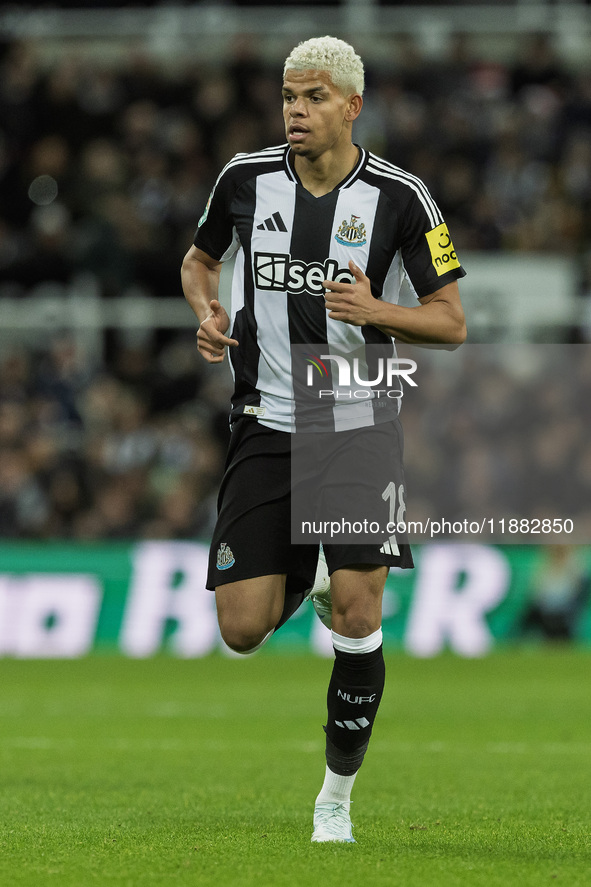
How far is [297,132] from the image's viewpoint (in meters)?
4.73

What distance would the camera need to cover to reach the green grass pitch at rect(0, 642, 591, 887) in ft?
13.7

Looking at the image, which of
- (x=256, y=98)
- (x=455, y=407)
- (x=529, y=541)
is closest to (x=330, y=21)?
(x=256, y=98)

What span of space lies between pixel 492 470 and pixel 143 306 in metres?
3.77

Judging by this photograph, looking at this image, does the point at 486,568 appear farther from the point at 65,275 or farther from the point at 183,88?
the point at 183,88

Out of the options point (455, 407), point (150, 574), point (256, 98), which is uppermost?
point (256, 98)

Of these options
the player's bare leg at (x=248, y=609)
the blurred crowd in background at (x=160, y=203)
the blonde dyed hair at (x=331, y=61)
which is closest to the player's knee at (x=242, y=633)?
the player's bare leg at (x=248, y=609)

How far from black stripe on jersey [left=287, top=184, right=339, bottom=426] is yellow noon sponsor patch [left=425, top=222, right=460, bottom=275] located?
35 cm

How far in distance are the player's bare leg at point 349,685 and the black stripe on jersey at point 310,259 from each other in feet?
1.99

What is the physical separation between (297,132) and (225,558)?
1461 mm

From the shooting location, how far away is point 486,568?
12.3 metres

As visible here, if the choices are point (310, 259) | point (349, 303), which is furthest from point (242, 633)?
point (310, 259)

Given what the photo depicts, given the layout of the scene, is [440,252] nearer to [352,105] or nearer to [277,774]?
[352,105]

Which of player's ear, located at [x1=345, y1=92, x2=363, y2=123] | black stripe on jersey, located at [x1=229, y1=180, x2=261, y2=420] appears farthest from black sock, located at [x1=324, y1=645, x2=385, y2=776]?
player's ear, located at [x1=345, y1=92, x2=363, y2=123]

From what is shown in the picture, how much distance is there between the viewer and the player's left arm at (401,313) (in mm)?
4520
